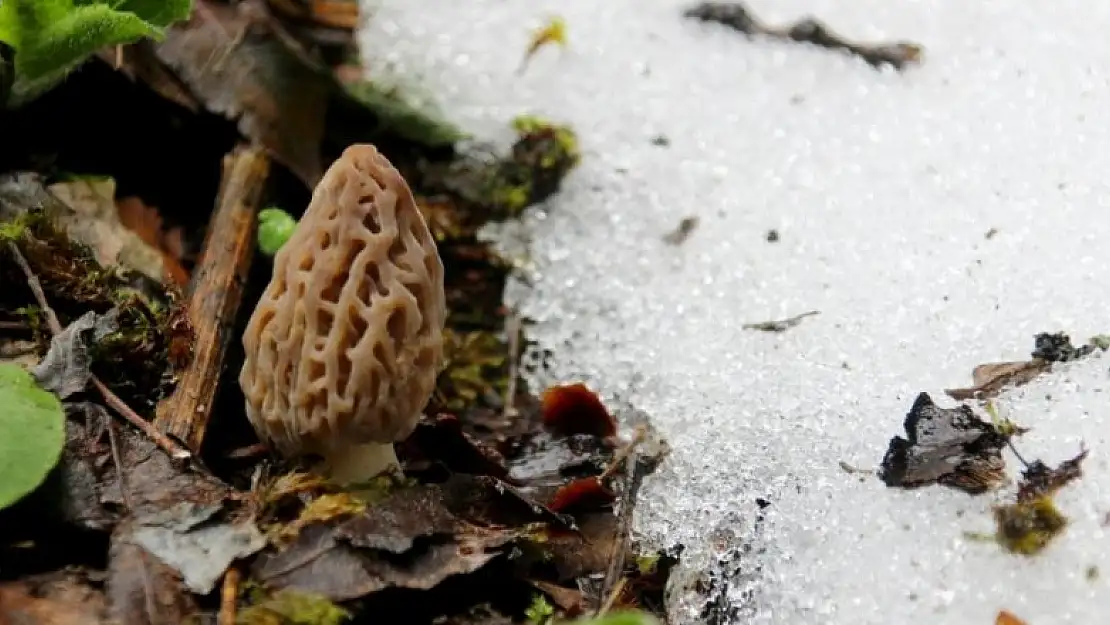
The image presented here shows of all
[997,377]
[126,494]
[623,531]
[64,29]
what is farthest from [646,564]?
[64,29]

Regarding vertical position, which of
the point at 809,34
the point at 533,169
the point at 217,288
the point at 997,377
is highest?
the point at 809,34

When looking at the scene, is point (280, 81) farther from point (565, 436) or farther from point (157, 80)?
point (565, 436)

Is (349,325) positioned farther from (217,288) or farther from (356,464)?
(217,288)

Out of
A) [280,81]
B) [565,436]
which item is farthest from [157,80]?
[565,436]

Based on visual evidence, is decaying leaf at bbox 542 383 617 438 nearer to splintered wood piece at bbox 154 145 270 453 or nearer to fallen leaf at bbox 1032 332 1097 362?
splintered wood piece at bbox 154 145 270 453

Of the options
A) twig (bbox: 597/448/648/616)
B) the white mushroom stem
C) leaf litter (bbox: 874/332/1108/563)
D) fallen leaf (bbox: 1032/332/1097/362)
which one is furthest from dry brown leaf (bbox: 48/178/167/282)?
fallen leaf (bbox: 1032/332/1097/362)

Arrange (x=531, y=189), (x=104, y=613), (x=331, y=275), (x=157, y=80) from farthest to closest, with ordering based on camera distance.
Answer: (x=531, y=189), (x=157, y=80), (x=331, y=275), (x=104, y=613)
